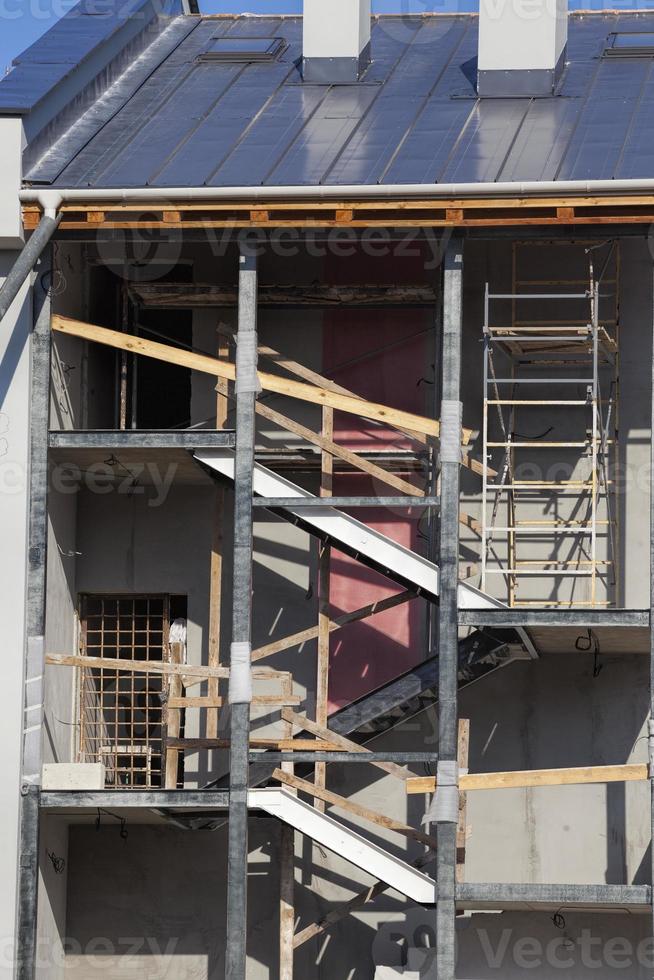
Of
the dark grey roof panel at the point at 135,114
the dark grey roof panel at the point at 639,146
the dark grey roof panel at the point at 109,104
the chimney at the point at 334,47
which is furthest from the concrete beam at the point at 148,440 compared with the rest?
the chimney at the point at 334,47

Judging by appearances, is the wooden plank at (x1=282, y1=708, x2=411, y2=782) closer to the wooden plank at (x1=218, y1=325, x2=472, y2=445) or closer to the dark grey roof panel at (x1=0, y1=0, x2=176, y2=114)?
the wooden plank at (x1=218, y1=325, x2=472, y2=445)

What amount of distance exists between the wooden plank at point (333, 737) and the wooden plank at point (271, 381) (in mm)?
3298

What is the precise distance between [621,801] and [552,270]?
244 inches

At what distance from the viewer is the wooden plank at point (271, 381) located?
19.6m

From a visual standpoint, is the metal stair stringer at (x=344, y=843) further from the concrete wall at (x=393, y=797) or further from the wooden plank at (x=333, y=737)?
the concrete wall at (x=393, y=797)

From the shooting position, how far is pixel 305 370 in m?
20.6

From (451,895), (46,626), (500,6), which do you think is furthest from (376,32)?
(451,895)

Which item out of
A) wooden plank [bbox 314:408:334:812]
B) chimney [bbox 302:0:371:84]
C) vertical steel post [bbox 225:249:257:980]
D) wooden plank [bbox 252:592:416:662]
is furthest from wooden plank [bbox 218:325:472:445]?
chimney [bbox 302:0:371:84]

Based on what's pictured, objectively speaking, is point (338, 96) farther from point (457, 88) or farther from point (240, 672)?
point (240, 672)

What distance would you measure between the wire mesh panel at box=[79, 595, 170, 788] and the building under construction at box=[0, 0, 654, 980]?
0.07m

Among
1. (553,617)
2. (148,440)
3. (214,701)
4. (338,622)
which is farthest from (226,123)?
(553,617)

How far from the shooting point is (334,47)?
75.2 ft

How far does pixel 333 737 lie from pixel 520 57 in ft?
27.7

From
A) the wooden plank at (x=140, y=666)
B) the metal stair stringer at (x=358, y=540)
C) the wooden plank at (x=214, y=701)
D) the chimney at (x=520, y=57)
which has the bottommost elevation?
the wooden plank at (x=214, y=701)
